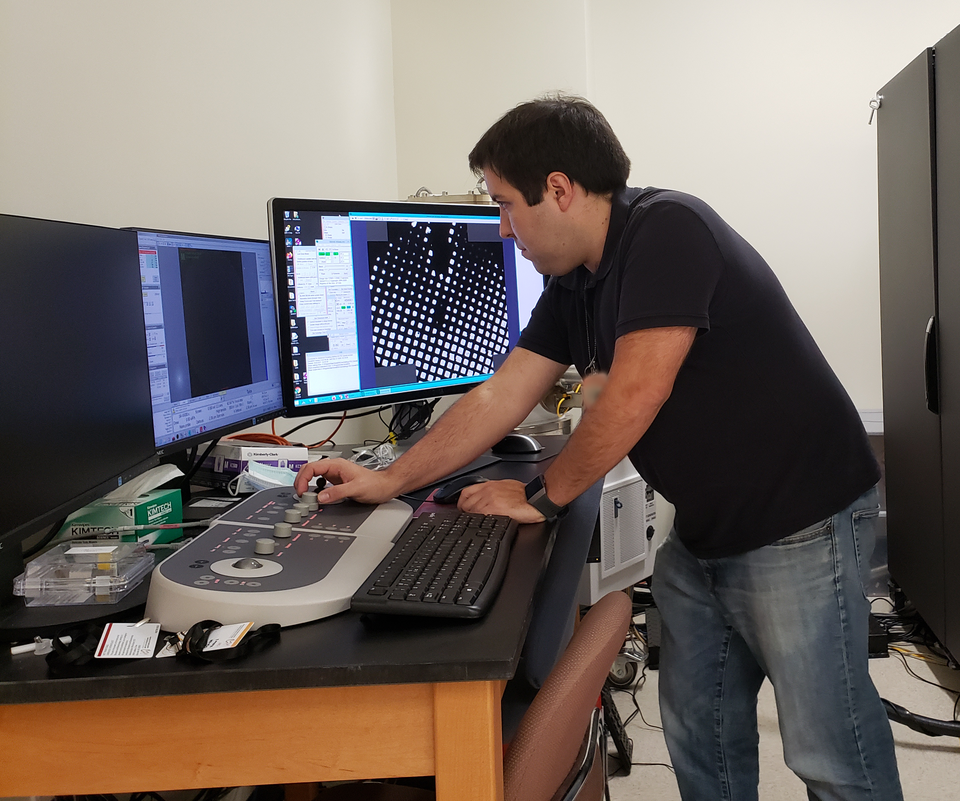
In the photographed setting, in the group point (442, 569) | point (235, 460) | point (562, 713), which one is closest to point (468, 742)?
point (562, 713)

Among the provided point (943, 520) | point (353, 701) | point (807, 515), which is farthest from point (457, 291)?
point (943, 520)

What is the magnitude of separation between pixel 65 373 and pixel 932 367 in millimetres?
2288

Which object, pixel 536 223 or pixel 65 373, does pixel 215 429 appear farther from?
pixel 536 223

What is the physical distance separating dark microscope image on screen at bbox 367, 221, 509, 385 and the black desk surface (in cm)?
95

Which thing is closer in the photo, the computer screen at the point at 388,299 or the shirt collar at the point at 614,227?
the shirt collar at the point at 614,227

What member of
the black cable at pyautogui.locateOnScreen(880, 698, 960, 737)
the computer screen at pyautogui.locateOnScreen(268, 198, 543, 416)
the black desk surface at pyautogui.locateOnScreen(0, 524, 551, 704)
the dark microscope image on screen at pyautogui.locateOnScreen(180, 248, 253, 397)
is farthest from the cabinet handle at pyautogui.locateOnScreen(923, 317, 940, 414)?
the black desk surface at pyautogui.locateOnScreen(0, 524, 551, 704)

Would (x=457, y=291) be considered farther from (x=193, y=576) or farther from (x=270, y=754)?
(x=270, y=754)

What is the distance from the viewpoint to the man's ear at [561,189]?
1.31 metres

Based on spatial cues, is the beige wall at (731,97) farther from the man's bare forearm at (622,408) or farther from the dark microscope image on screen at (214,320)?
the man's bare forearm at (622,408)

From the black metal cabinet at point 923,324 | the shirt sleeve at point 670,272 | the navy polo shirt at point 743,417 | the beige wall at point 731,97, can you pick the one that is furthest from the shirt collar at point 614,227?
the beige wall at point 731,97

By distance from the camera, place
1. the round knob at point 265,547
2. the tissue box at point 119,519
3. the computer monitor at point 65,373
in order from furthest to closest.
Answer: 1. the tissue box at point 119,519
2. the round knob at point 265,547
3. the computer monitor at point 65,373

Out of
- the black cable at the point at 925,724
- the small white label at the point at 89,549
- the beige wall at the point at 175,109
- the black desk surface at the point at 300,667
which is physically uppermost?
the beige wall at the point at 175,109

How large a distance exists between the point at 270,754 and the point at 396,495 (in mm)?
569

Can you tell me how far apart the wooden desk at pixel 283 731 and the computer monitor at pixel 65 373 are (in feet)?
0.60
